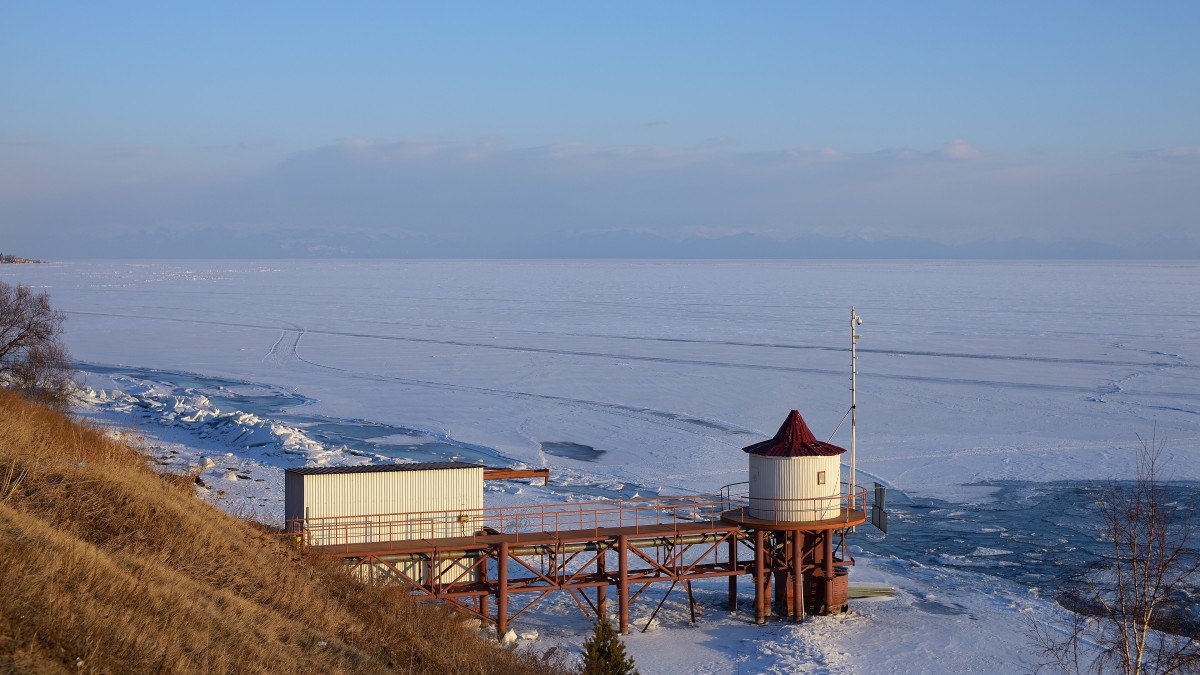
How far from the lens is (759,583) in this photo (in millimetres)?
22078

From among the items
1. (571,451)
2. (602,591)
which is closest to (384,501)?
(602,591)

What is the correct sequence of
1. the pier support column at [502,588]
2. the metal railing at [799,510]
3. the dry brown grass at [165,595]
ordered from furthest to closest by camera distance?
1. the metal railing at [799,510]
2. the pier support column at [502,588]
3. the dry brown grass at [165,595]

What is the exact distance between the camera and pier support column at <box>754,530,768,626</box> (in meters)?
22.0

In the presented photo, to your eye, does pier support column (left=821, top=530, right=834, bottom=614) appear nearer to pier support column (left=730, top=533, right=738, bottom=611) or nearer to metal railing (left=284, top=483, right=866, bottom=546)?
metal railing (left=284, top=483, right=866, bottom=546)

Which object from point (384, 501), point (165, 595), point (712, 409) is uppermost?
point (165, 595)

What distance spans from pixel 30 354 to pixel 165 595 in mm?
32471

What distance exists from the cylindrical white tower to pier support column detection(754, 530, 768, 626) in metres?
0.53

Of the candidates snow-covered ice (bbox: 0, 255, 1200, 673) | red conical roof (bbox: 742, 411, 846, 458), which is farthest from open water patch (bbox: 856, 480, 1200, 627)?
red conical roof (bbox: 742, 411, 846, 458)

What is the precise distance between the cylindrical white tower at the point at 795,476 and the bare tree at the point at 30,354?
2393 cm

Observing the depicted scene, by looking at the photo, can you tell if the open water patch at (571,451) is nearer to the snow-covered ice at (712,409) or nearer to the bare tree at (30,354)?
the snow-covered ice at (712,409)

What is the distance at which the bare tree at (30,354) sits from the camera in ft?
122

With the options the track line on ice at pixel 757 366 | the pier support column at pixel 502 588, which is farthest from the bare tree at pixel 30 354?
the pier support column at pixel 502 588

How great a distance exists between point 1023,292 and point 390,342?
7156 cm

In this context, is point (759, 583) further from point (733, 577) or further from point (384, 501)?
point (384, 501)
